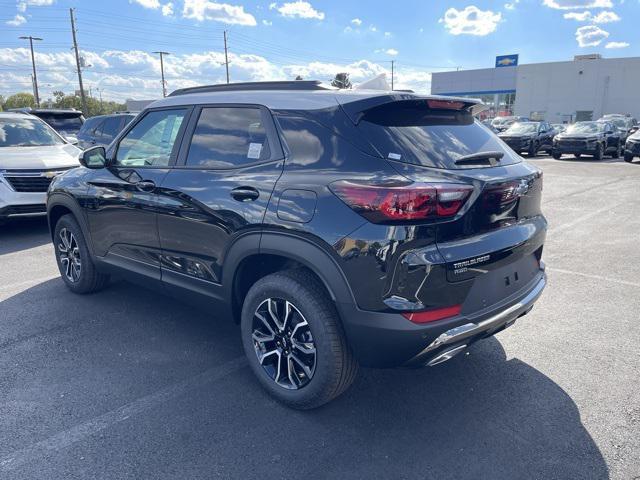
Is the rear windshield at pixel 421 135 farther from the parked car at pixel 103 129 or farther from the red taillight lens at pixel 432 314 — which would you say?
the parked car at pixel 103 129

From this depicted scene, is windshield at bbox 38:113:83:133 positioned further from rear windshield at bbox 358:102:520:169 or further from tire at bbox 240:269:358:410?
rear windshield at bbox 358:102:520:169

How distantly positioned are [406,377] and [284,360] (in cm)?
89

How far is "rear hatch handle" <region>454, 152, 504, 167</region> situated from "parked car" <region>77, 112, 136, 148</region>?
10.6 meters

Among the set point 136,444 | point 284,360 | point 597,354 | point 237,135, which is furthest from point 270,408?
point 597,354

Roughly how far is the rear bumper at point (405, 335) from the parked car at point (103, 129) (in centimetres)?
1077

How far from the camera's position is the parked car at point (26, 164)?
7055 mm

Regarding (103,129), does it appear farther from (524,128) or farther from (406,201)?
(524,128)

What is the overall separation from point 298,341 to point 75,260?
3.05m

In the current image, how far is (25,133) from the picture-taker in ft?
28.1

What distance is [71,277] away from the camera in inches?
196

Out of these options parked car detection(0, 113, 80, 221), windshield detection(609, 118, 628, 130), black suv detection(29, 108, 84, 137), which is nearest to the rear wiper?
parked car detection(0, 113, 80, 221)

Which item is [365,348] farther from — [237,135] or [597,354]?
[597,354]

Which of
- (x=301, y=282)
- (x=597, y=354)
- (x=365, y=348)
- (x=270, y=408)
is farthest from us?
(x=597, y=354)

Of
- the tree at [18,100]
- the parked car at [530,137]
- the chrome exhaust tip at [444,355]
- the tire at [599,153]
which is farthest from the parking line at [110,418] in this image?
the tree at [18,100]
